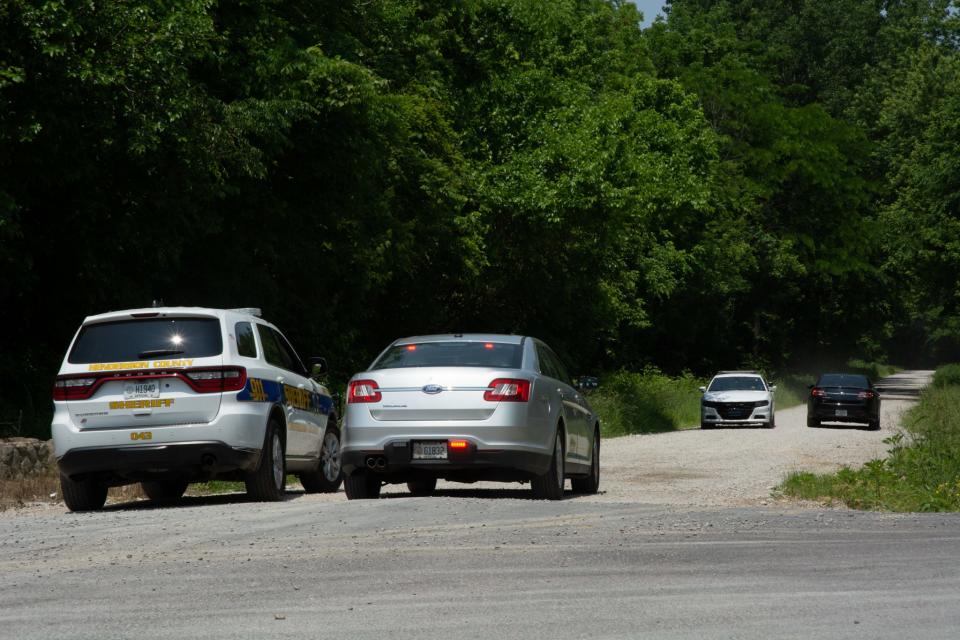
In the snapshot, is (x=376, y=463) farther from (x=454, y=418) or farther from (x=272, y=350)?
(x=272, y=350)

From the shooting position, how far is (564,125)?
41156 millimetres

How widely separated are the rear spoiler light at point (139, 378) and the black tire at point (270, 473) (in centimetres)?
87

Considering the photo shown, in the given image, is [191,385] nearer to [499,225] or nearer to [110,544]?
[110,544]

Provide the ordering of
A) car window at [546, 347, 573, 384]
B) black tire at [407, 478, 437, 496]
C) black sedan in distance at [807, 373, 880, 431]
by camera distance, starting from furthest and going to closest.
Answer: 1. black sedan in distance at [807, 373, 880, 431]
2. black tire at [407, 478, 437, 496]
3. car window at [546, 347, 573, 384]

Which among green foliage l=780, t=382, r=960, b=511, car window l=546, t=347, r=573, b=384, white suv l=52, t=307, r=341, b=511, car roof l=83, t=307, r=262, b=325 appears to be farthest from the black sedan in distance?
car roof l=83, t=307, r=262, b=325

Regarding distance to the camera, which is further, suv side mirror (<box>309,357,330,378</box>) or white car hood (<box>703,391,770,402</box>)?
white car hood (<box>703,391,770,402</box>)

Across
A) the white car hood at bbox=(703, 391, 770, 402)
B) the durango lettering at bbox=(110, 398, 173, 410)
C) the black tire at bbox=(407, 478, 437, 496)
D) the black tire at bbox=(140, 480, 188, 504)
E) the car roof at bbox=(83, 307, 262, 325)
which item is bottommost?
the white car hood at bbox=(703, 391, 770, 402)

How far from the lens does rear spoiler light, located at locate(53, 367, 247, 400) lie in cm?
1476

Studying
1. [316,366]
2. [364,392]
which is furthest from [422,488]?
[364,392]

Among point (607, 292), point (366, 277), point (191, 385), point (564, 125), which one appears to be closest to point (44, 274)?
point (366, 277)

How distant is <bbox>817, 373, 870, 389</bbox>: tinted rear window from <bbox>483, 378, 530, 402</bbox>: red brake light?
92.5 ft

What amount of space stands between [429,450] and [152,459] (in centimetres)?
260

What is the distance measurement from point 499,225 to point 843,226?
2918 centimetres

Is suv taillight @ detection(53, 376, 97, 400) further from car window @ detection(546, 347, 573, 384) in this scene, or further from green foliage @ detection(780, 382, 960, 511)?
green foliage @ detection(780, 382, 960, 511)
